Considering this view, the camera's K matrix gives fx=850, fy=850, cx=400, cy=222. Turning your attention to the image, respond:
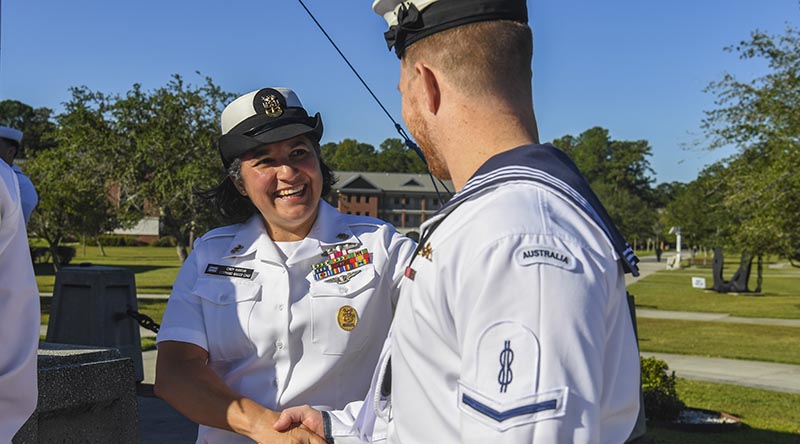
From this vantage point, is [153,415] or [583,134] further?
[583,134]

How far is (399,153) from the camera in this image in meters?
140

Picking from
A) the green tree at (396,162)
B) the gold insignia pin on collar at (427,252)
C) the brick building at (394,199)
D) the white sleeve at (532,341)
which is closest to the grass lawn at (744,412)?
the gold insignia pin on collar at (427,252)

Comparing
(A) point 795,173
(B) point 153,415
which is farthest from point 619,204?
(B) point 153,415

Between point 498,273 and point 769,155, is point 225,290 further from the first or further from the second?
point 769,155

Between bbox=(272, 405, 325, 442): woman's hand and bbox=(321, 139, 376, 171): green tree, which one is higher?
bbox=(321, 139, 376, 171): green tree

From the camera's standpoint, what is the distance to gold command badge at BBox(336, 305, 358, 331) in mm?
3016

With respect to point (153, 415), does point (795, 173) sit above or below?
above

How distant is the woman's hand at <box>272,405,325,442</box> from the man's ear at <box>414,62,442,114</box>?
120 cm

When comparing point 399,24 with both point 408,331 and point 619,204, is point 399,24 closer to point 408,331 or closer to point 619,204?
point 408,331

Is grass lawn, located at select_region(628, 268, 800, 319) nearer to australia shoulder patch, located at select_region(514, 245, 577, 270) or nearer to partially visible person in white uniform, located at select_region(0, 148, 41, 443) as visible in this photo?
partially visible person in white uniform, located at select_region(0, 148, 41, 443)

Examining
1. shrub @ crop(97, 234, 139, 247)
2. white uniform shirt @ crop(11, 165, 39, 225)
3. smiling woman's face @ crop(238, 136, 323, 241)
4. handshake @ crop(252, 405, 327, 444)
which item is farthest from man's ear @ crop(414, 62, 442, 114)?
shrub @ crop(97, 234, 139, 247)

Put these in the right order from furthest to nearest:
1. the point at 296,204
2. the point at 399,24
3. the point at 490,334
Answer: the point at 296,204
the point at 399,24
the point at 490,334

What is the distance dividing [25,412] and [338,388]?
1.12 metres

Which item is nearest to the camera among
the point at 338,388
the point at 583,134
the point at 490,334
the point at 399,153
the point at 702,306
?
the point at 490,334
